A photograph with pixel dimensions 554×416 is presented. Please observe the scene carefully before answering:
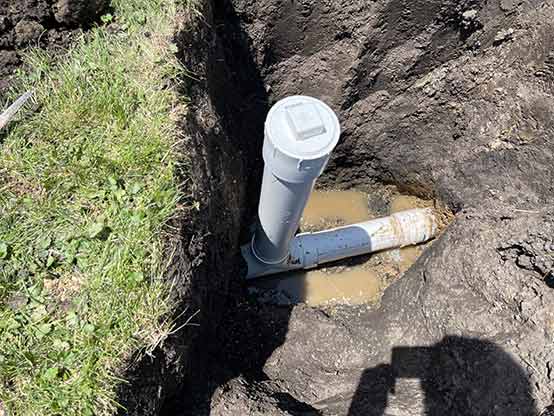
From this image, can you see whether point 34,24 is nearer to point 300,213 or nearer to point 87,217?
point 87,217

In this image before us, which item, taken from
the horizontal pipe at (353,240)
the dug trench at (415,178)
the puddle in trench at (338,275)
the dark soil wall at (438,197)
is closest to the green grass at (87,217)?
the dug trench at (415,178)

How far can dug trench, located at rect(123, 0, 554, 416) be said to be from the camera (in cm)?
277

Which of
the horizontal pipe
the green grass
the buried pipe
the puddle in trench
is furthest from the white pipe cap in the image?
the puddle in trench

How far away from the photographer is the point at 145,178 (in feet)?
7.83

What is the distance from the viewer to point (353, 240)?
3896 mm

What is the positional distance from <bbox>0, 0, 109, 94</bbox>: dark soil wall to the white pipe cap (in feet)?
4.31

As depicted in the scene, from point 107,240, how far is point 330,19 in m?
2.17

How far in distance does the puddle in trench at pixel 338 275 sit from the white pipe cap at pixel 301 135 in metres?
1.90

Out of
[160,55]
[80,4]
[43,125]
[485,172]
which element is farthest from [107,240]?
[485,172]

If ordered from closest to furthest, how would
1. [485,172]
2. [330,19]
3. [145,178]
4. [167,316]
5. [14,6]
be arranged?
[167,316], [145,178], [14,6], [330,19], [485,172]

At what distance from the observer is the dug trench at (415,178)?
109 inches

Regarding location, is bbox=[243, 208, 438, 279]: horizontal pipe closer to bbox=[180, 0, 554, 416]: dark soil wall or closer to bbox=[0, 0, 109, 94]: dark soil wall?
bbox=[180, 0, 554, 416]: dark soil wall

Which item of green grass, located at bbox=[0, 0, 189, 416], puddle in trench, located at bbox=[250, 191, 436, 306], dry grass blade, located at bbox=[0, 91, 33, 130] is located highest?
dry grass blade, located at bbox=[0, 91, 33, 130]

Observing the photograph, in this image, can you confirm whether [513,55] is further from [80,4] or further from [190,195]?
[80,4]
